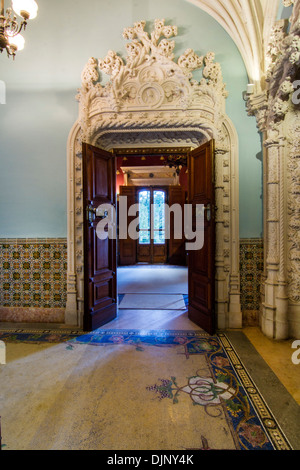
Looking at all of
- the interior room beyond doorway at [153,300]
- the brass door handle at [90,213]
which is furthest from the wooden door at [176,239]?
the brass door handle at [90,213]

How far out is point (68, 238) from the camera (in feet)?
11.8

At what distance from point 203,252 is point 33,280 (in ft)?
8.45

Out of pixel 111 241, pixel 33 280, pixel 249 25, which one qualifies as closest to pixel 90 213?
pixel 111 241

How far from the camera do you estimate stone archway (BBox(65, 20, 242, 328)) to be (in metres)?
3.31

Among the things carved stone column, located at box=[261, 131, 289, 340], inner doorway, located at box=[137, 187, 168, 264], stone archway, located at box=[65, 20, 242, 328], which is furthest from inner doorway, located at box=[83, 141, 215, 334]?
inner doorway, located at box=[137, 187, 168, 264]

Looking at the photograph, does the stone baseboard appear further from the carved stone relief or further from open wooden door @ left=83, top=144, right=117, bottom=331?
the carved stone relief

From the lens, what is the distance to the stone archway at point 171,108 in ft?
10.8

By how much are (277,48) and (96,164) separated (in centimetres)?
259

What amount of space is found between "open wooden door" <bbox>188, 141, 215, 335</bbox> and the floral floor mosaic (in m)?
0.34

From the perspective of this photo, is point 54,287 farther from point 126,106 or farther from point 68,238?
point 126,106

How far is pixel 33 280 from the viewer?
370 cm

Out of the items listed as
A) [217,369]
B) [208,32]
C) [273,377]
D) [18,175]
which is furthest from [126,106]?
[273,377]

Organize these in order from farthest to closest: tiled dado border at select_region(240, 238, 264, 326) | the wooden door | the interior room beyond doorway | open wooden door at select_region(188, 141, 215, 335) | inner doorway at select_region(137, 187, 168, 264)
Result: 1. inner doorway at select_region(137, 187, 168, 264)
2. the wooden door
3. the interior room beyond doorway
4. tiled dado border at select_region(240, 238, 264, 326)
5. open wooden door at select_region(188, 141, 215, 335)
